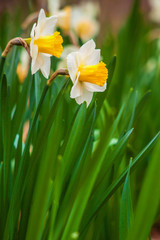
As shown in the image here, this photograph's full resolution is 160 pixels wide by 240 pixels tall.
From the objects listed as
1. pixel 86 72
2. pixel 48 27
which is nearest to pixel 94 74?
pixel 86 72

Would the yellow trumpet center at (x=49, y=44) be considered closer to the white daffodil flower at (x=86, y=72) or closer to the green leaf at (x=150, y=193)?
the white daffodil flower at (x=86, y=72)

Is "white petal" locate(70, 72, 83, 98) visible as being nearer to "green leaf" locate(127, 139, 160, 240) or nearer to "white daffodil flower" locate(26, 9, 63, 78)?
"white daffodil flower" locate(26, 9, 63, 78)

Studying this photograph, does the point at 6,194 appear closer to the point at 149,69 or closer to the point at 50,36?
the point at 50,36

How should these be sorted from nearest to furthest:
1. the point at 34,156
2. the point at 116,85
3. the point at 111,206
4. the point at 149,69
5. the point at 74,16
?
the point at 34,156 < the point at 111,206 < the point at 116,85 < the point at 149,69 < the point at 74,16

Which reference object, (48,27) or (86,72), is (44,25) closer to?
(48,27)

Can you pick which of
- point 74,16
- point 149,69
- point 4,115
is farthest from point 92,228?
point 74,16

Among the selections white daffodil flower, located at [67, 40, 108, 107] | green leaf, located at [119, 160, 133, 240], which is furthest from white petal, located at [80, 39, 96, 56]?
green leaf, located at [119, 160, 133, 240]

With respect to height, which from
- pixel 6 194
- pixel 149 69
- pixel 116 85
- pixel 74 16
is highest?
pixel 74 16

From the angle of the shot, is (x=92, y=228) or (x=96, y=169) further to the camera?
(x=92, y=228)
